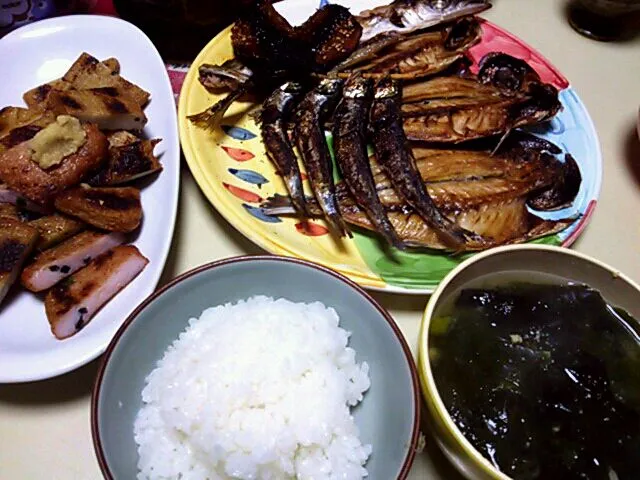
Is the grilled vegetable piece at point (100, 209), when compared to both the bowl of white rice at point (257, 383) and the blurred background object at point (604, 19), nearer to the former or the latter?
the bowl of white rice at point (257, 383)

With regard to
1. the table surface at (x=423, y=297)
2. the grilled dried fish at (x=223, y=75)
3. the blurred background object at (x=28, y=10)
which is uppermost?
the blurred background object at (x=28, y=10)

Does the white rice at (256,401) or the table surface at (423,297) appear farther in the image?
the table surface at (423,297)

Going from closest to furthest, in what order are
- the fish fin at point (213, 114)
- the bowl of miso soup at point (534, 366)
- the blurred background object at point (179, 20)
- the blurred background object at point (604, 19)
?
1. the bowl of miso soup at point (534, 366)
2. the fish fin at point (213, 114)
3. the blurred background object at point (179, 20)
4. the blurred background object at point (604, 19)

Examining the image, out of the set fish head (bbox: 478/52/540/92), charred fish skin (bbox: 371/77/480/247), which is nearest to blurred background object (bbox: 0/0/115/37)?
charred fish skin (bbox: 371/77/480/247)

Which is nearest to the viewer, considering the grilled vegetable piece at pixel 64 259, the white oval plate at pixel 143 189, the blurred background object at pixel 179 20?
the white oval plate at pixel 143 189

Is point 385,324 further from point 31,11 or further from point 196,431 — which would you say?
point 31,11

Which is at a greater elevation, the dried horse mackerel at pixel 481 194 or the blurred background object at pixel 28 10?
the blurred background object at pixel 28 10

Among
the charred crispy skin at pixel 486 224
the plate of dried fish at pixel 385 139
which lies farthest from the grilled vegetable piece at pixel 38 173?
the charred crispy skin at pixel 486 224

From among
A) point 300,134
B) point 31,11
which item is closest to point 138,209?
point 300,134

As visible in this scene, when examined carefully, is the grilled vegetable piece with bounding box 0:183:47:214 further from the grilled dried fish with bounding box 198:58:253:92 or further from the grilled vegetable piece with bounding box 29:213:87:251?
the grilled dried fish with bounding box 198:58:253:92
